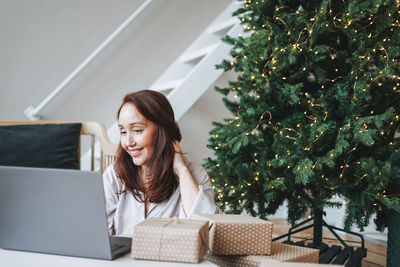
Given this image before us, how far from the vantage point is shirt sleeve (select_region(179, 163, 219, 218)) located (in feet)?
3.92

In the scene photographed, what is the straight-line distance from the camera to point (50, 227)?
0.78 meters

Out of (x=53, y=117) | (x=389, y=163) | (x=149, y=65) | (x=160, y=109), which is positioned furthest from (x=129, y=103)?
(x=149, y=65)

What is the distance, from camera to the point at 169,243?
782 millimetres

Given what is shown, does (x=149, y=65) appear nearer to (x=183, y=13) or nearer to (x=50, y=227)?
(x=183, y=13)

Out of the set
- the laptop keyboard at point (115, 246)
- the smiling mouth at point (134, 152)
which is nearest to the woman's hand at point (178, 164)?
the smiling mouth at point (134, 152)

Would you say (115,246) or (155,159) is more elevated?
(155,159)

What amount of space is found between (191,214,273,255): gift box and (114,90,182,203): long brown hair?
0.40m

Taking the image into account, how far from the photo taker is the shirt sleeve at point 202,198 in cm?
120

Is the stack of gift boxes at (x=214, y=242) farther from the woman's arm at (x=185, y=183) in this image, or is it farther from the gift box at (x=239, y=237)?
the woman's arm at (x=185, y=183)

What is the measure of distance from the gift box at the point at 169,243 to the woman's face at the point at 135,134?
49cm

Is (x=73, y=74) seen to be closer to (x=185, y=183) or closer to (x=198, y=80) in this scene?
(x=198, y=80)

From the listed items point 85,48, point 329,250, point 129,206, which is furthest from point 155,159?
point 85,48

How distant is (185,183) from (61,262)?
587 mm

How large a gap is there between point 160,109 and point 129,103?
0.10 meters
